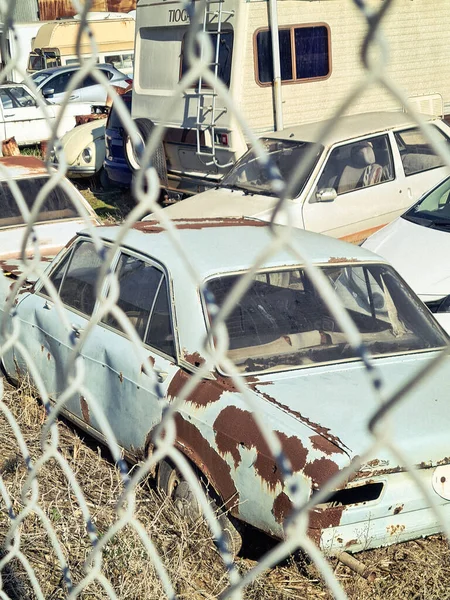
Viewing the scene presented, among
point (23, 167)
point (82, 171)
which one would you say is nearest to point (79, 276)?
point (23, 167)

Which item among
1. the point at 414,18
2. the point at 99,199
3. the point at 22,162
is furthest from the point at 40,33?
the point at 22,162

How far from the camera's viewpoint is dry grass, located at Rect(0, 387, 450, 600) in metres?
2.87

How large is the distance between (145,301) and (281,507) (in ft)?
5.10

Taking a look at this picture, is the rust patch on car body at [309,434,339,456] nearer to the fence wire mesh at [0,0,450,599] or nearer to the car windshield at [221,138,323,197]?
the fence wire mesh at [0,0,450,599]

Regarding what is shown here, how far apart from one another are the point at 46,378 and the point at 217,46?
22.3ft

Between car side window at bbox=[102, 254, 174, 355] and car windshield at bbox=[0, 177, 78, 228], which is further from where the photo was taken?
car windshield at bbox=[0, 177, 78, 228]

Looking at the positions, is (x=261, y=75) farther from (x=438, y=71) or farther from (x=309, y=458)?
(x=309, y=458)

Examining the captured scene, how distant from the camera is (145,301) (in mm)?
4465

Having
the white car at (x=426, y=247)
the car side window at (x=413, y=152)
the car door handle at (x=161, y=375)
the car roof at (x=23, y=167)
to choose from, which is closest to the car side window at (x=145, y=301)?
the car door handle at (x=161, y=375)

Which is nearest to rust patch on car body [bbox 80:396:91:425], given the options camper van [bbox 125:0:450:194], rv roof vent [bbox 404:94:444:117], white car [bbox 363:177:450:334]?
white car [bbox 363:177:450:334]

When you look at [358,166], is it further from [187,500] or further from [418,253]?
[187,500]

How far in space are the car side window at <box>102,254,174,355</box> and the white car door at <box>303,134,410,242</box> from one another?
3.73 meters

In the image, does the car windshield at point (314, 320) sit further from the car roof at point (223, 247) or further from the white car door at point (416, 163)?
the white car door at point (416, 163)

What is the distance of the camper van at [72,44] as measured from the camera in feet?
79.3
